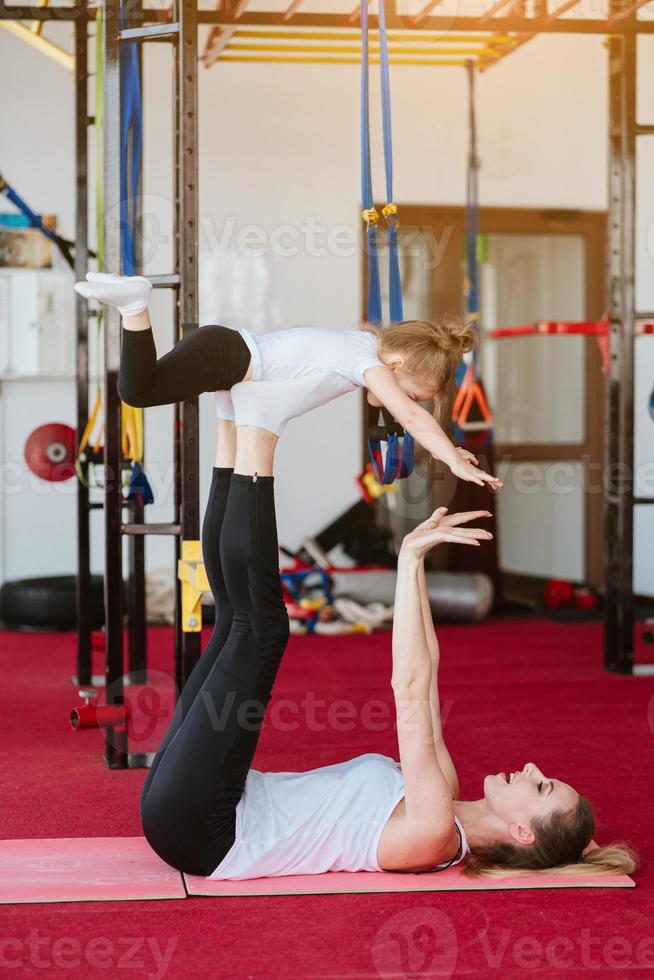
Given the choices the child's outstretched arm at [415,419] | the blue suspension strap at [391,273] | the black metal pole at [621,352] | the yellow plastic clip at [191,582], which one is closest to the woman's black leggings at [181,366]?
the child's outstretched arm at [415,419]

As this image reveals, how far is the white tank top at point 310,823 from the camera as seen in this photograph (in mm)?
2707

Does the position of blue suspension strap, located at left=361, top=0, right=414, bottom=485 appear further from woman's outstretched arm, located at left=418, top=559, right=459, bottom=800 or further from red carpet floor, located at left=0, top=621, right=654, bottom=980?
red carpet floor, located at left=0, top=621, right=654, bottom=980

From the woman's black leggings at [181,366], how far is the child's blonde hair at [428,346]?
35 cm

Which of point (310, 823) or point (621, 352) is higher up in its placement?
point (621, 352)

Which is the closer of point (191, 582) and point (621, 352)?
point (191, 582)

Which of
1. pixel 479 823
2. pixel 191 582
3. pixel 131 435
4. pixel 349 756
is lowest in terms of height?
pixel 349 756

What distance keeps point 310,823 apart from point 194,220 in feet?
5.98

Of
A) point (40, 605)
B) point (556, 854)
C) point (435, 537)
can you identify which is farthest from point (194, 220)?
point (40, 605)

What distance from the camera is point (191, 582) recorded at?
3621 mm

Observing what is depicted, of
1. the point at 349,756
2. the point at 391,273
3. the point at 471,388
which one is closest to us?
the point at 391,273

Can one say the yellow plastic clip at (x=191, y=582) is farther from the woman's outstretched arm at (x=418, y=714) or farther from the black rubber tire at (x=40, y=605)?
the black rubber tire at (x=40, y=605)

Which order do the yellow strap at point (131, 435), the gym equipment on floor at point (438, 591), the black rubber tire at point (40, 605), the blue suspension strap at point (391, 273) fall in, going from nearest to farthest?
the blue suspension strap at point (391, 273), the yellow strap at point (131, 435), the black rubber tire at point (40, 605), the gym equipment on floor at point (438, 591)

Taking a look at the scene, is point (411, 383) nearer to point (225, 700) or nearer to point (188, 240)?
point (225, 700)

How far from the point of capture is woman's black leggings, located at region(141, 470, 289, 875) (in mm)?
2619
